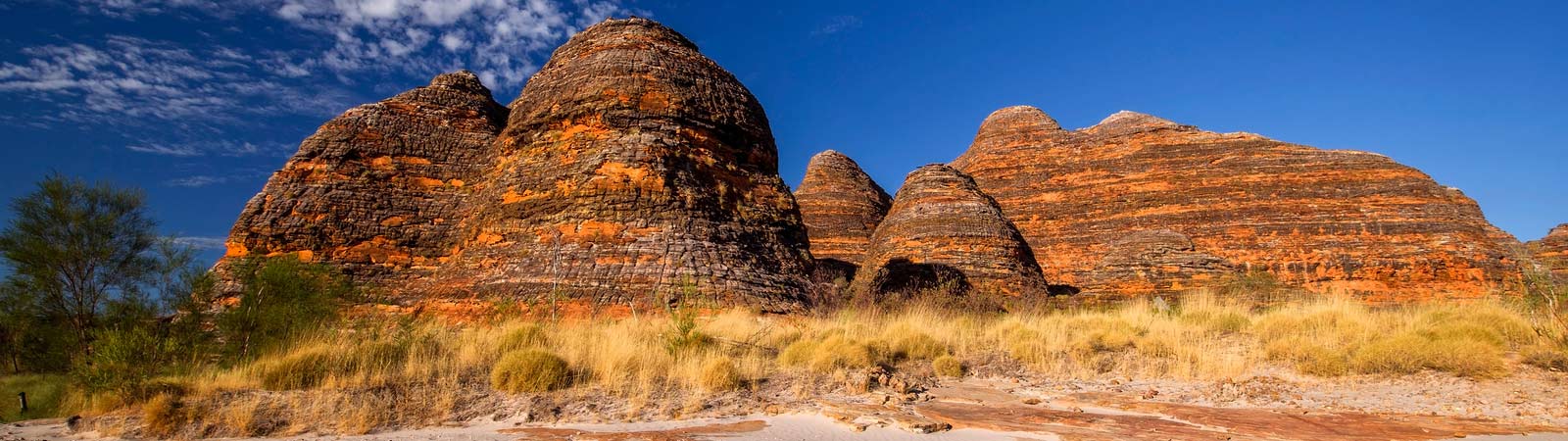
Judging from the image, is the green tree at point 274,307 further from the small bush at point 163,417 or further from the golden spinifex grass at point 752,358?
the small bush at point 163,417

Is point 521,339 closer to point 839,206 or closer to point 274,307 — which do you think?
point 274,307

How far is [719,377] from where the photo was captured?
569cm

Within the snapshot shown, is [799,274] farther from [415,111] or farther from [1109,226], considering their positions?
[1109,226]

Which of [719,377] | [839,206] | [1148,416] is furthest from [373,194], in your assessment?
[839,206]

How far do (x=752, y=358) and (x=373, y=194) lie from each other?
14188 millimetres

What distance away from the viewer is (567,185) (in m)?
13.7

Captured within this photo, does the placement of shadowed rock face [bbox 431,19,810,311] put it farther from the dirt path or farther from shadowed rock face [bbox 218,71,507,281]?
the dirt path

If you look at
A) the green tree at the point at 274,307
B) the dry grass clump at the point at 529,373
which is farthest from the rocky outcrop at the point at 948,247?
the green tree at the point at 274,307

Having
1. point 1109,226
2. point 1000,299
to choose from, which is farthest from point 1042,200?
point 1000,299

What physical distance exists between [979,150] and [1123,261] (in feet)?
39.9

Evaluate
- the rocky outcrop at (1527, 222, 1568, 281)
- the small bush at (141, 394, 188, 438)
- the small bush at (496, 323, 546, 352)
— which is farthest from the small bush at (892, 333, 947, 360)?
the rocky outcrop at (1527, 222, 1568, 281)

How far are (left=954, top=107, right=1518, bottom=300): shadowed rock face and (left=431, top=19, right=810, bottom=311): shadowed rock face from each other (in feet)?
58.3

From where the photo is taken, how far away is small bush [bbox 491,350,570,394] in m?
5.42

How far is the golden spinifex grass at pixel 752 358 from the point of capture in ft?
15.9
